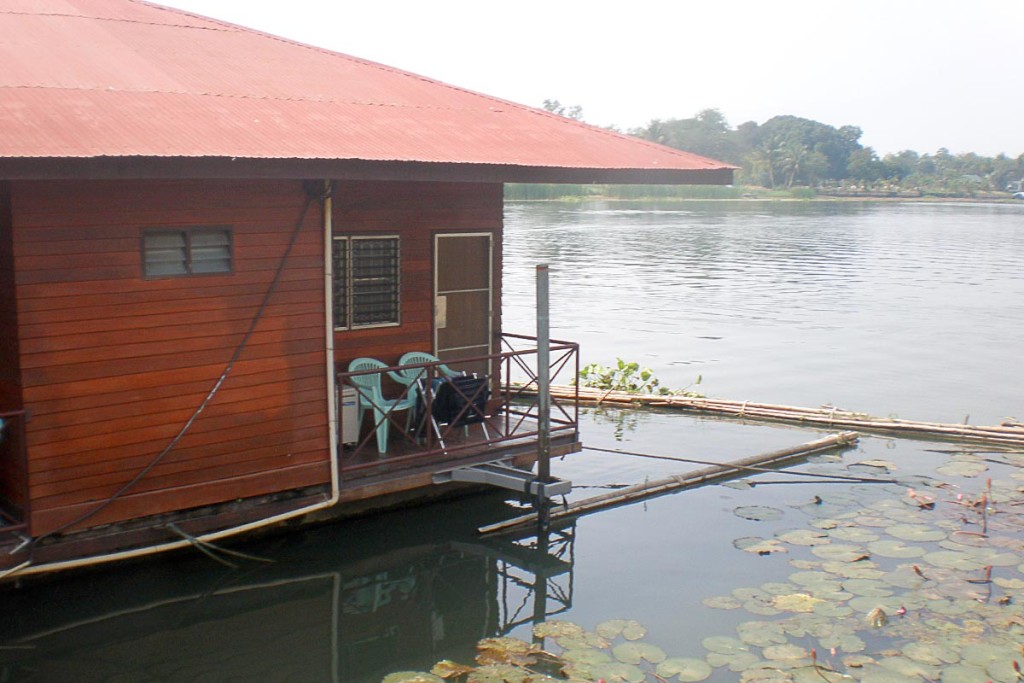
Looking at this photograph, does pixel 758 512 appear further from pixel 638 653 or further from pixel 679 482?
pixel 638 653

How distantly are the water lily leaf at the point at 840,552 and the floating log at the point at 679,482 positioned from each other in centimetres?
192

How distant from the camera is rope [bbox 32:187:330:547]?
294 inches

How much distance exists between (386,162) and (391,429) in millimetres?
2887

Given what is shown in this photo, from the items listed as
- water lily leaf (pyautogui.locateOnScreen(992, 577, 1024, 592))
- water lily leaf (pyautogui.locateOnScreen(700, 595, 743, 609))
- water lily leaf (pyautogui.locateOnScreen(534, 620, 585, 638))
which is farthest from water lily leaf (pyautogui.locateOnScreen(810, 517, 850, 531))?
water lily leaf (pyautogui.locateOnScreen(534, 620, 585, 638))

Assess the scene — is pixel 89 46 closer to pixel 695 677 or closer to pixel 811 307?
pixel 695 677

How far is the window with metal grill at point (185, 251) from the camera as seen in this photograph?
7.70 meters

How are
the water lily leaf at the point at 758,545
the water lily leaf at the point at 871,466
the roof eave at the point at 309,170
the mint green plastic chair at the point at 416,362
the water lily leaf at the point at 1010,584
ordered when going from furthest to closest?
the water lily leaf at the point at 871,466
the mint green plastic chair at the point at 416,362
the water lily leaf at the point at 758,545
the water lily leaf at the point at 1010,584
the roof eave at the point at 309,170

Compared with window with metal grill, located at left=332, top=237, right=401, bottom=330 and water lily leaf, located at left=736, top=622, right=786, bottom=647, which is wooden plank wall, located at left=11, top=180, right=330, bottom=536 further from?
water lily leaf, located at left=736, top=622, right=786, bottom=647

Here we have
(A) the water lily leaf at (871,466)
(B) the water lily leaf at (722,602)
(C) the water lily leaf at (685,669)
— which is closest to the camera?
(C) the water lily leaf at (685,669)

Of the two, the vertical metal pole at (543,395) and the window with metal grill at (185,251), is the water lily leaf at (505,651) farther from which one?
the window with metal grill at (185,251)

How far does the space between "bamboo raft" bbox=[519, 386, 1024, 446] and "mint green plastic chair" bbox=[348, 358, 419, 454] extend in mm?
3550

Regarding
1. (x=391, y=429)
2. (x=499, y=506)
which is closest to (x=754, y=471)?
(x=499, y=506)

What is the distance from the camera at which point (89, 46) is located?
9078mm

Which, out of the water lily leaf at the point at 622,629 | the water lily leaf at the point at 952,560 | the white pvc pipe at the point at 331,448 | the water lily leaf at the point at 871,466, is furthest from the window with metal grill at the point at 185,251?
the water lily leaf at the point at 871,466
